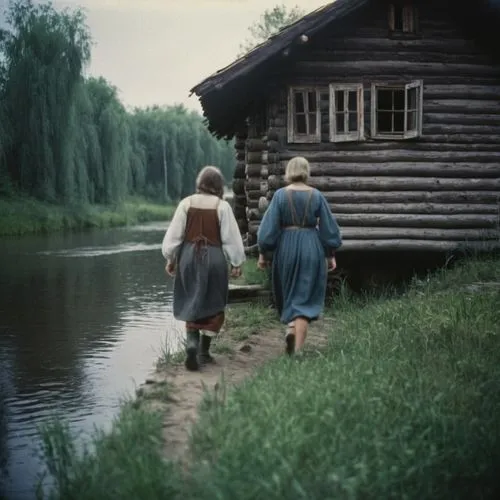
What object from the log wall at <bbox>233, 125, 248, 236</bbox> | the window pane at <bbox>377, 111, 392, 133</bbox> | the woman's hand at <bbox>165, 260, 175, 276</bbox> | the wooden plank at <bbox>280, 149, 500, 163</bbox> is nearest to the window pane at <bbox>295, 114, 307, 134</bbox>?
the wooden plank at <bbox>280, 149, 500, 163</bbox>

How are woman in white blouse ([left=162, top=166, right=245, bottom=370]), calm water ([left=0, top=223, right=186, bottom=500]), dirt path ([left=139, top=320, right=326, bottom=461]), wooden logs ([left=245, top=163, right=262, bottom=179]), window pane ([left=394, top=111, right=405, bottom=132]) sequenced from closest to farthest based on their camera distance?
dirt path ([left=139, top=320, right=326, bottom=461])
calm water ([left=0, top=223, right=186, bottom=500])
woman in white blouse ([left=162, top=166, right=245, bottom=370])
wooden logs ([left=245, top=163, right=262, bottom=179])
window pane ([left=394, top=111, right=405, bottom=132])

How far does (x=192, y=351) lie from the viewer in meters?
7.01

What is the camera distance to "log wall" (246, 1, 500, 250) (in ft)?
40.3

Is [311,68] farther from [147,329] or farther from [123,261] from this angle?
[123,261]

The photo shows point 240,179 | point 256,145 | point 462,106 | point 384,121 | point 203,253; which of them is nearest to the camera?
point 203,253

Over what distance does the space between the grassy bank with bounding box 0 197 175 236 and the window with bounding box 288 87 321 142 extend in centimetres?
2063

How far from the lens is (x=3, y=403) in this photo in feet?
23.1

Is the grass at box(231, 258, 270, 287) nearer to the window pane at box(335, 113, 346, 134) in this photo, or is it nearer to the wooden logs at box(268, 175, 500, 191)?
the wooden logs at box(268, 175, 500, 191)

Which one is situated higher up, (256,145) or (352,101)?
(352,101)

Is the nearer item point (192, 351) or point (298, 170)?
point (192, 351)

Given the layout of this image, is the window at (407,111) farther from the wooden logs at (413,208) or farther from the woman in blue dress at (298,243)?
the woman in blue dress at (298,243)

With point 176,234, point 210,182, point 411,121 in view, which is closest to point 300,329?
point 176,234

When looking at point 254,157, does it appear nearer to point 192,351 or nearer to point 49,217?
point 192,351

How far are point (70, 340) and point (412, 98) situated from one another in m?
6.79
